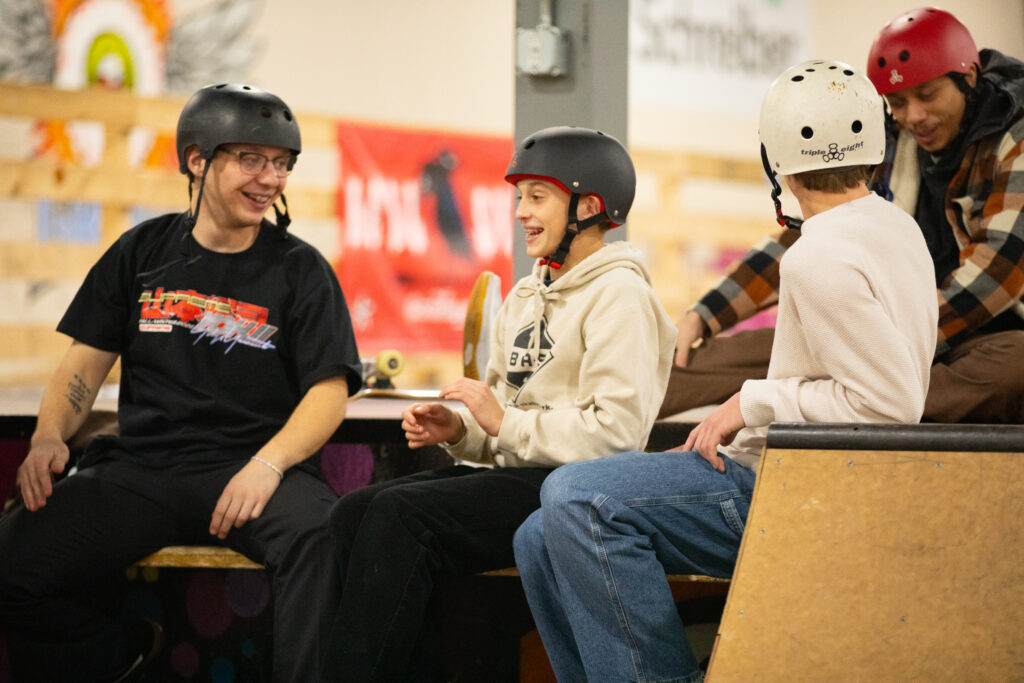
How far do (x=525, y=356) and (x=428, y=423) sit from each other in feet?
0.93

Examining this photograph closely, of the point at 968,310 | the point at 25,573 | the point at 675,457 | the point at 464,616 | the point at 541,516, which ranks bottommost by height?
the point at 464,616

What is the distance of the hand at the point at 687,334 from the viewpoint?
314 cm

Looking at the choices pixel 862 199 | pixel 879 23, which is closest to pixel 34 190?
pixel 862 199

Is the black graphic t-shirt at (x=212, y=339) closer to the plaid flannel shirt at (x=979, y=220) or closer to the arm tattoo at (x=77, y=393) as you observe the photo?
the arm tattoo at (x=77, y=393)

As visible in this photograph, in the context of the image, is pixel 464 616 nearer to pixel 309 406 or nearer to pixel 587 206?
pixel 309 406

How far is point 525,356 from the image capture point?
2432 mm

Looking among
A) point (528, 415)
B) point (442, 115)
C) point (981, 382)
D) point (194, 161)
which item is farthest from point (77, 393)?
point (442, 115)

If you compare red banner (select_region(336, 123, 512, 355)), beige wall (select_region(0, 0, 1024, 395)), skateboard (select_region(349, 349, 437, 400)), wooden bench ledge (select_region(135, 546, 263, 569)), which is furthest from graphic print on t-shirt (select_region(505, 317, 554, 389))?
beige wall (select_region(0, 0, 1024, 395))

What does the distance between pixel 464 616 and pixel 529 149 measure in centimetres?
119

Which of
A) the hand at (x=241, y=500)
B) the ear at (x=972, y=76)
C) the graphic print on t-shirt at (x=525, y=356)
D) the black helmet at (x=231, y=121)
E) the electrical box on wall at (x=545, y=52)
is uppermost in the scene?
the electrical box on wall at (x=545, y=52)

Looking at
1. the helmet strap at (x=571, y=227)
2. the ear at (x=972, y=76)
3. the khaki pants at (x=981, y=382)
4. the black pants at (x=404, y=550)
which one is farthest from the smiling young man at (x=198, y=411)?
the ear at (x=972, y=76)

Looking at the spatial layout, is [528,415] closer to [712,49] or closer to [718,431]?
[718,431]

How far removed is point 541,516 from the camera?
6.82ft

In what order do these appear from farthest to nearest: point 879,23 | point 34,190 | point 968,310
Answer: point 879,23 → point 34,190 → point 968,310
